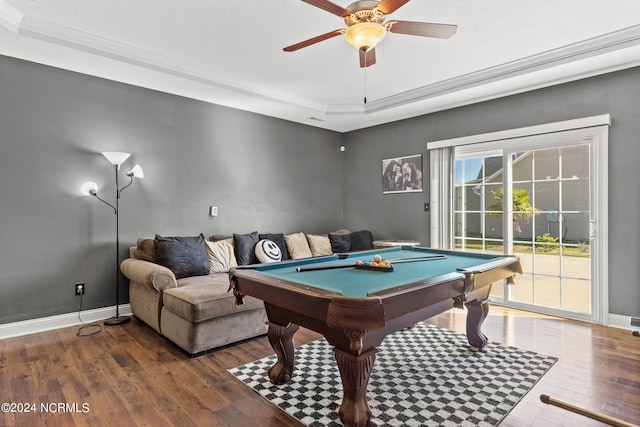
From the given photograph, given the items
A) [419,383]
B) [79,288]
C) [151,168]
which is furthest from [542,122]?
[79,288]

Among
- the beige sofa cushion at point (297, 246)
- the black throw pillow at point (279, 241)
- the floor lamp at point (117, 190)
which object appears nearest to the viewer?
the floor lamp at point (117, 190)

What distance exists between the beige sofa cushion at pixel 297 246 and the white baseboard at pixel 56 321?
77.8 inches

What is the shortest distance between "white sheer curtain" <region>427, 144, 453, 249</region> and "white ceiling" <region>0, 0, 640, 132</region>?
715mm

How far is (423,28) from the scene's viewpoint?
2201 millimetres

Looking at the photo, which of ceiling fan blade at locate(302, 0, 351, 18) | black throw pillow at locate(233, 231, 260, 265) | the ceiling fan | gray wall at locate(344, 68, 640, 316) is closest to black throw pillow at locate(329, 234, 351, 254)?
gray wall at locate(344, 68, 640, 316)

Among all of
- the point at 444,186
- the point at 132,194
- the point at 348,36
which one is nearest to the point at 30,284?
the point at 132,194

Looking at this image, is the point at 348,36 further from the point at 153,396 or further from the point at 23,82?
the point at 23,82

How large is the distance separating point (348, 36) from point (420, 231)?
334 cm

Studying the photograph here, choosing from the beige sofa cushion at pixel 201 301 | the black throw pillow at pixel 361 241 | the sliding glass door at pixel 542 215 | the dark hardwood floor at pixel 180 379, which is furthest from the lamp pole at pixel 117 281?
the sliding glass door at pixel 542 215

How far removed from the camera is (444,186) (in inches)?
184

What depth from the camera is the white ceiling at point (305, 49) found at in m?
2.60

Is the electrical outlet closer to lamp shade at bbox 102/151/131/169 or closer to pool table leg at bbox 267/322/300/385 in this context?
lamp shade at bbox 102/151/131/169

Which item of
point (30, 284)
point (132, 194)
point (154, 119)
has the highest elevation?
point (154, 119)

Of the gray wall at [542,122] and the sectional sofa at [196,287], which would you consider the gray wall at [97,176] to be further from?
the gray wall at [542,122]
